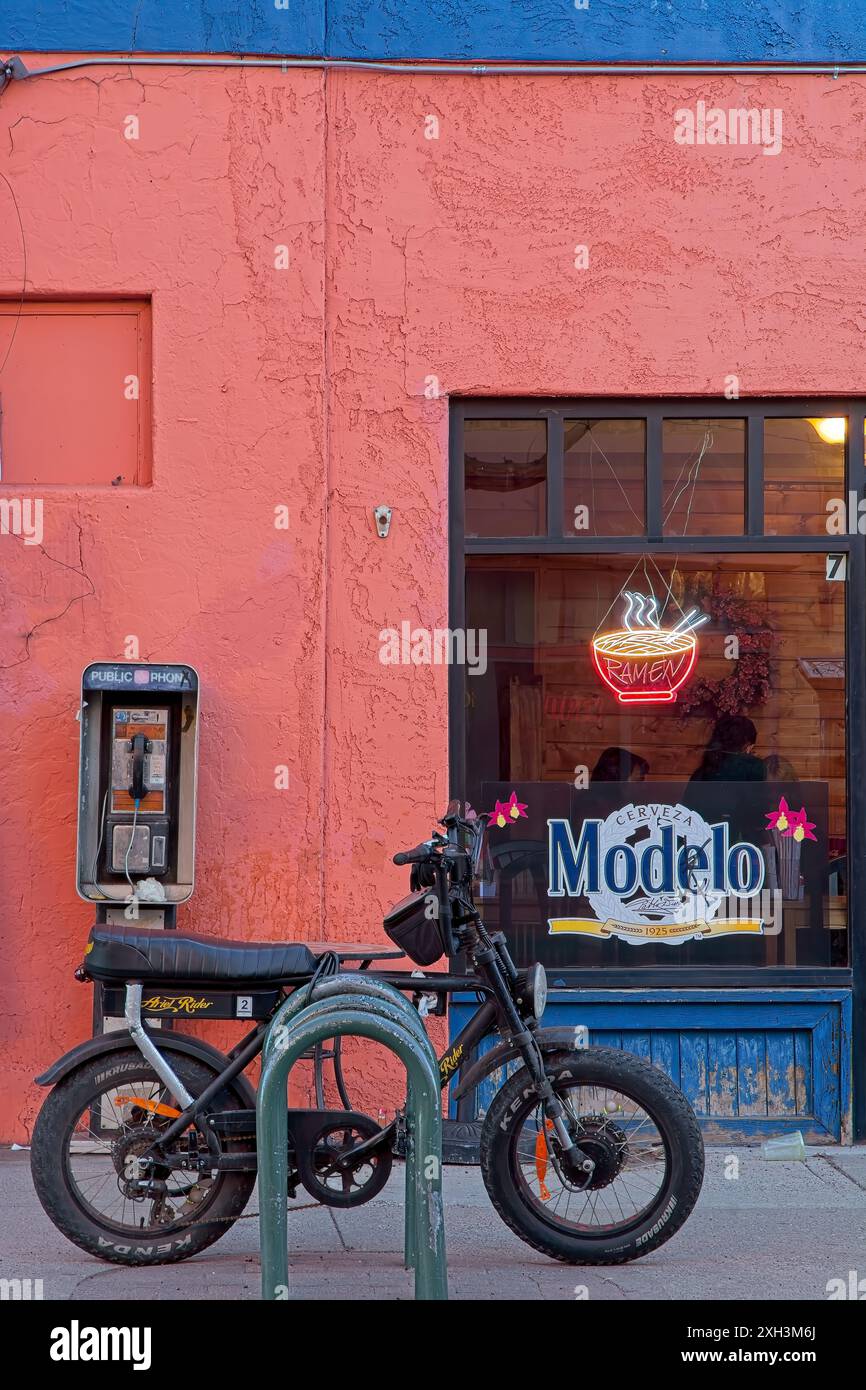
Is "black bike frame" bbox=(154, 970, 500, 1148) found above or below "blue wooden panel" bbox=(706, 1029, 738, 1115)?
above

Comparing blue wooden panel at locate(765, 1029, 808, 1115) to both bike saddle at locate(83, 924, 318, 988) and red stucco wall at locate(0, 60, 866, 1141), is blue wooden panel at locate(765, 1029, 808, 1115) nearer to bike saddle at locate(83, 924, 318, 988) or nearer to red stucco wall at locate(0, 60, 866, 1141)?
red stucco wall at locate(0, 60, 866, 1141)

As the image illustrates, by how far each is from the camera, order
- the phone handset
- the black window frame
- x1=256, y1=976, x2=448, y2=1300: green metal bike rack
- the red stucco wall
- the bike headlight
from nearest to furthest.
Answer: x1=256, y1=976, x2=448, y2=1300: green metal bike rack < the bike headlight < the phone handset < the red stucco wall < the black window frame

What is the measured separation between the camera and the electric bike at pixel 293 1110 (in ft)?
14.9

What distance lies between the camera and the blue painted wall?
21.3ft

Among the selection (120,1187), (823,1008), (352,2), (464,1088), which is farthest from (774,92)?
(120,1187)

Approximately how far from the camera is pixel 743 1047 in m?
6.43

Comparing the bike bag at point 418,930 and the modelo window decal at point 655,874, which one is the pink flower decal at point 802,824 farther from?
the bike bag at point 418,930

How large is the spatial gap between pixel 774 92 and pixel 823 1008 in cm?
414

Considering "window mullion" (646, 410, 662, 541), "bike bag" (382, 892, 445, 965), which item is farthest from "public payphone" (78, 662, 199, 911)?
"window mullion" (646, 410, 662, 541)

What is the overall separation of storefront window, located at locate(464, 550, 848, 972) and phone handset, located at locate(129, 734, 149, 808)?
1476 millimetres

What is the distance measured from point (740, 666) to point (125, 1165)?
3.53m

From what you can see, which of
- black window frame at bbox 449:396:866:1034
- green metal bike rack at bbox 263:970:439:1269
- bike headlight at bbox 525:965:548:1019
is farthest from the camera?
black window frame at bbox 449:396:866:1034

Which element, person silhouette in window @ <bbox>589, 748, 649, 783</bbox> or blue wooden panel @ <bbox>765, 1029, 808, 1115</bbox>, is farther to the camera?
person silhouette in window @ <bbox>589, 748, 649, 783</bbox>

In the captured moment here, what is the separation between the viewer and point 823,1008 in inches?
253
